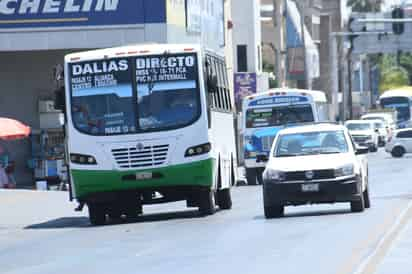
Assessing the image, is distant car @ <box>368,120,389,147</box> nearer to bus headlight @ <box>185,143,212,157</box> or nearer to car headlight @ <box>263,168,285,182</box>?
bus headlight @ <box>185,143,212,157</box>

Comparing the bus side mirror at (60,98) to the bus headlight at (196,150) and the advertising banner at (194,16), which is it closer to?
the bus headlight at (196,150)

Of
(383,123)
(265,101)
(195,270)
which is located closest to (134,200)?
(195,270)

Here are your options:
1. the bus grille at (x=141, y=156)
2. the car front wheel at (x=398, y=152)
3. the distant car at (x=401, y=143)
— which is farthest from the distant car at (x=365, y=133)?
the bus grille at (x=141, y=156)

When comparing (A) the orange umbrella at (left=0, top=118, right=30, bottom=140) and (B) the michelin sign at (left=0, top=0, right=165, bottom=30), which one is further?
(B) the michelin sign at (left=0, top=0, right=165, bottom=30)

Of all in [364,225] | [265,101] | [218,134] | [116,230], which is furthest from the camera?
[265,101]

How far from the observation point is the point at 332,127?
2555 cm

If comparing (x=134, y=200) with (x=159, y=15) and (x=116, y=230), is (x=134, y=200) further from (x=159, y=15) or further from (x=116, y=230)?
(x=159, y=15)

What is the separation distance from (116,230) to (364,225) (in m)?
5.58

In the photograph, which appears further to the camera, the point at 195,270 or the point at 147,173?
the point at 147,173

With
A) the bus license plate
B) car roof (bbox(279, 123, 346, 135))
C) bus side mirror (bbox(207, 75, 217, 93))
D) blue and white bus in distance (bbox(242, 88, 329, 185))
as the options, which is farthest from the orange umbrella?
car roof (bbox(279, 123, 346, 135))

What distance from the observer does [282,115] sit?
1772 inches

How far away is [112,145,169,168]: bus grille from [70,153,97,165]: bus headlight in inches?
17.6

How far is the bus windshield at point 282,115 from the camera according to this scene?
44812 millimetres

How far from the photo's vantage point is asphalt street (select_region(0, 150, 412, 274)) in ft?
52.2
